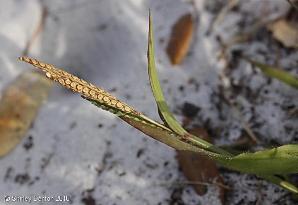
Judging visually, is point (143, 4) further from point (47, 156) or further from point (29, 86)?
point (47, 156)

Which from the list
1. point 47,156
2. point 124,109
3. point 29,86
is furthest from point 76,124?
point 124,109

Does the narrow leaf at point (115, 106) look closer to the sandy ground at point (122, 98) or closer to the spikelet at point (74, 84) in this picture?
the spikelet at point (74, 84)

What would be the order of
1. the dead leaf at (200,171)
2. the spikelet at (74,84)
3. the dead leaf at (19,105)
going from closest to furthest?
1. the spikelet at (74,84)
2. the dead leaf at (200,171)
3. the dead leaf at (19,105)

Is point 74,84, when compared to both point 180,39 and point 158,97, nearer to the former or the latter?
point 158,97

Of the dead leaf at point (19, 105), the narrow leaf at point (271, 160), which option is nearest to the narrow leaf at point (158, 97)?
the narrow leaf at point (271, 160)

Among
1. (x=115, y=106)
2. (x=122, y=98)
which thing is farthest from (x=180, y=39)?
(x=115, y=106)

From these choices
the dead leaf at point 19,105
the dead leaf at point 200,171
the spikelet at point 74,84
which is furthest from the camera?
the dead leaf at point 19,105
